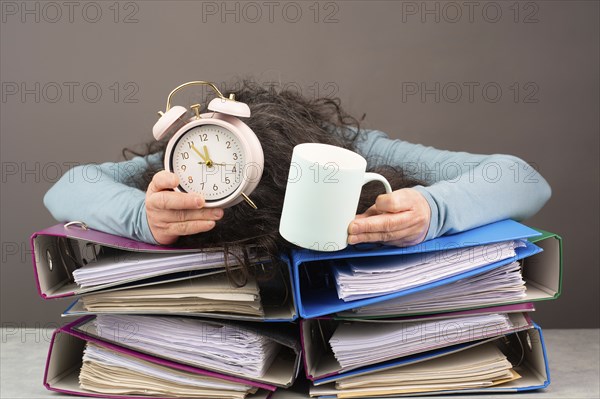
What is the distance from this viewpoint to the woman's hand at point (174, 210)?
133 centimetres

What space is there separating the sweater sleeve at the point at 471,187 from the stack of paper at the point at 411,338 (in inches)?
6.7

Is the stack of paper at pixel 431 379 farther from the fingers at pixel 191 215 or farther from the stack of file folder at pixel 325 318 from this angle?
the fingers at pixel 191 215

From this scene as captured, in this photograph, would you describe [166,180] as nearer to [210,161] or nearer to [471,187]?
[210,161]

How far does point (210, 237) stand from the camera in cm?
145

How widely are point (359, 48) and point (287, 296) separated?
1.39 meters

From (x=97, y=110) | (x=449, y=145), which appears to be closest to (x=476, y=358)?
(x=449, y=145)

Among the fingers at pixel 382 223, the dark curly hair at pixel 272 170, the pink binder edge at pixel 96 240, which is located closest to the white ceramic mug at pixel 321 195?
the fingers at pixel 382 223

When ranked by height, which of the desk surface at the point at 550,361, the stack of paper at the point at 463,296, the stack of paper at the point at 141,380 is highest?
the stack of paper at the point at 463,296

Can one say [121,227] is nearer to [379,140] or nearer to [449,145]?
[379,140]

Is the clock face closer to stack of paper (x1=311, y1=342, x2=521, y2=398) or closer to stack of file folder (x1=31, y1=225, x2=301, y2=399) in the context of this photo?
stack of file folder (x1=31, y1=225, x2=301, y2=399)

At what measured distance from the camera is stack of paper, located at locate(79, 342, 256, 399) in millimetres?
1450

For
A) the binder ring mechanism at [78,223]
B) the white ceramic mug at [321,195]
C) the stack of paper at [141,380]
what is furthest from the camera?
the binder ring mechanism at [78,223]

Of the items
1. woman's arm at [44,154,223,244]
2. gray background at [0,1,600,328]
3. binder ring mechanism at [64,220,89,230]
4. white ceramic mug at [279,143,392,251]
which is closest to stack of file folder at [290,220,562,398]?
white ceramic mug at [279,143,392,251]

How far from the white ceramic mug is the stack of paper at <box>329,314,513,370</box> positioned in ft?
0.73
